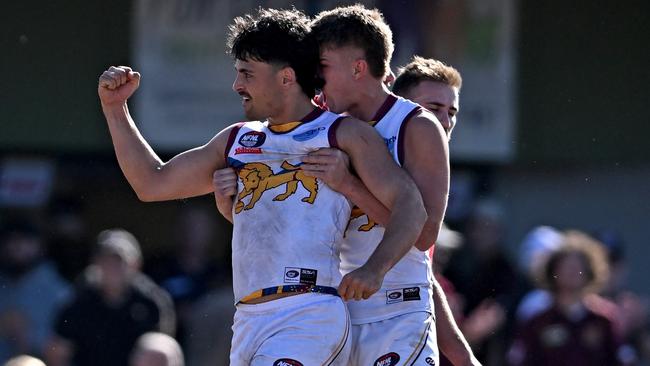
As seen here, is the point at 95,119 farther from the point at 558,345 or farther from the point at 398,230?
the point at 398,230

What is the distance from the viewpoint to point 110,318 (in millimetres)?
9102

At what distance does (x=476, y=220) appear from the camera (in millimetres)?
11523

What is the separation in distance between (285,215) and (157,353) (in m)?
3.44

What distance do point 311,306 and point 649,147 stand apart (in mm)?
9151

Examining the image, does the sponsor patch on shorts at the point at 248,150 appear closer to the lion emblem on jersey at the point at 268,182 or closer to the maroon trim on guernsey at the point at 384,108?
the lion emblem on jersey at the point at 268,182

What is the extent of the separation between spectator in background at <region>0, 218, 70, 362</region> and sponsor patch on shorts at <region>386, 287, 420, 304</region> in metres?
5.51

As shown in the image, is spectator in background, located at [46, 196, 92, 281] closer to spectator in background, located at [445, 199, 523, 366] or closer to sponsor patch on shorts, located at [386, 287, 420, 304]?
spectator in background, located at [445, 199, 523, 366]

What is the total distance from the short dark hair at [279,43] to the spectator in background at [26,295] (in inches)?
218

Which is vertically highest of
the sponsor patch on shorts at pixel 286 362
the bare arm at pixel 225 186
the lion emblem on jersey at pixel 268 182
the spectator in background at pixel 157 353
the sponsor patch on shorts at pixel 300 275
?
the lion emblem on jersey at pixel 268 182

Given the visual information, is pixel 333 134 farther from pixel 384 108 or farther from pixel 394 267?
pixel 394 267

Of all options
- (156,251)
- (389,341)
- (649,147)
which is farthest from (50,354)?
(649,147)

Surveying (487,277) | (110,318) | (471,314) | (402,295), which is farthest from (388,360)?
(487,277)

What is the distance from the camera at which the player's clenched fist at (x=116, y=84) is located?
4812mm

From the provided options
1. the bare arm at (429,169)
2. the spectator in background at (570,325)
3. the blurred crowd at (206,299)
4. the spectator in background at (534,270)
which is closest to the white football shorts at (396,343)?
the bare arm at (429,169)
